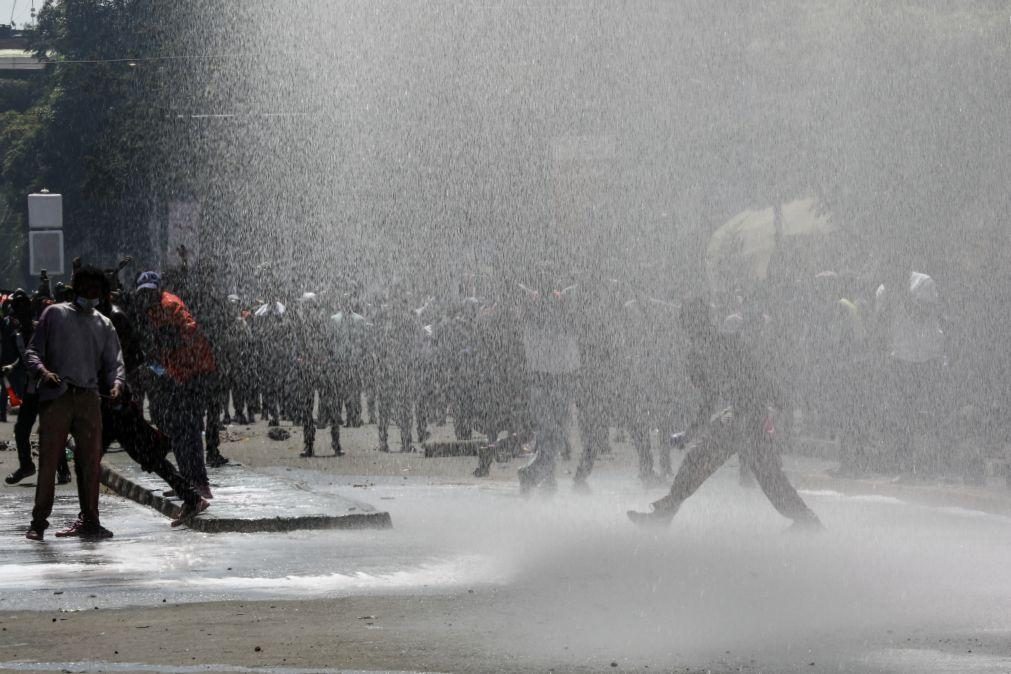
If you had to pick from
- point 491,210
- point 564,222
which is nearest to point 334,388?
point 564,222

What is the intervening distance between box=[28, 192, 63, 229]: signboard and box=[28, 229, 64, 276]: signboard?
14cm

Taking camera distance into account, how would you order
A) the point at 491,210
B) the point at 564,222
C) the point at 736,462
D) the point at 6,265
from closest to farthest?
1. the point at 736,462
2. the point at 564,222
3. the point at 491,210
4. the point at 6,265

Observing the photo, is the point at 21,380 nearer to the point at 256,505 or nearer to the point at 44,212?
the point at 256,505

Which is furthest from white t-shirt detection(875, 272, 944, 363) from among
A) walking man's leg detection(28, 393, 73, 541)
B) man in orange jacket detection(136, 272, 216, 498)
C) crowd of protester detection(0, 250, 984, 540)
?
walking man's leg detection(28, 393, 73, 541)

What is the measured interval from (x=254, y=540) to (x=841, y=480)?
577 centimetres

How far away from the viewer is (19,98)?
337 ft

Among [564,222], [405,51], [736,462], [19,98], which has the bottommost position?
[736,462]

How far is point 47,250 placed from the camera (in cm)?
3538

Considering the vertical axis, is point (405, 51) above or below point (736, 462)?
above

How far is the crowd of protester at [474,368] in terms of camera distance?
40.6 ft

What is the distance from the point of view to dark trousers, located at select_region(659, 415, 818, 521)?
11945 millimetres

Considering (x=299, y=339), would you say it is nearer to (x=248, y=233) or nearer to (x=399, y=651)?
(x=399, y=651)

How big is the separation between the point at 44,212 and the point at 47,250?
737mm

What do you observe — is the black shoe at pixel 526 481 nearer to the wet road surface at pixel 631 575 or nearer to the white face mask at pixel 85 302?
the wet road surface at pixel 631 575
